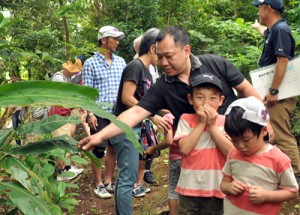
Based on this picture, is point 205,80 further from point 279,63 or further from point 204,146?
point 279,63

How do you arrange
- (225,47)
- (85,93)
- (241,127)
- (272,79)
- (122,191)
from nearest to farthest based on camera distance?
1. (85,93)
2. (241,127)
3. (122,191)
4. (272,79)
5. (225,47)

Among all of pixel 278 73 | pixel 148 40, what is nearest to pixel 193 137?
pixel 148 40

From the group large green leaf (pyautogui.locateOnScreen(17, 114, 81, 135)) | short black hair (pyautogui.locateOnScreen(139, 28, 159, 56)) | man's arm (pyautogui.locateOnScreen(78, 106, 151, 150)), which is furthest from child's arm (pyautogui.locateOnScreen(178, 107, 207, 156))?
short black hair (pyautogui.locateOnScreen(139, 28, 159, 56))

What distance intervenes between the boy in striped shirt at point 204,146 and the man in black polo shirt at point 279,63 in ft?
4.47

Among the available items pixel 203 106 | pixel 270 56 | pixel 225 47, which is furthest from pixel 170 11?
pixel 203 106

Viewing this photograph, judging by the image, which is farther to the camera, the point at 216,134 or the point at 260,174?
the point at 216,134

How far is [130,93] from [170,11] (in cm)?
628

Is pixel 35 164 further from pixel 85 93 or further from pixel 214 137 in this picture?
pixel 214 137

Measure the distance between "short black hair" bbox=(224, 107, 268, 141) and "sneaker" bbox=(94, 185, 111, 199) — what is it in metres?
2.84

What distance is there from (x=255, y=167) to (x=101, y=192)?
9.30 feet

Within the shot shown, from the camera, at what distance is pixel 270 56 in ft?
12.8

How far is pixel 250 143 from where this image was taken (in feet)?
7.00

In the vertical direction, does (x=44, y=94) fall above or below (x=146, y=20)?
above

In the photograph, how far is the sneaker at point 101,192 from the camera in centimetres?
467
